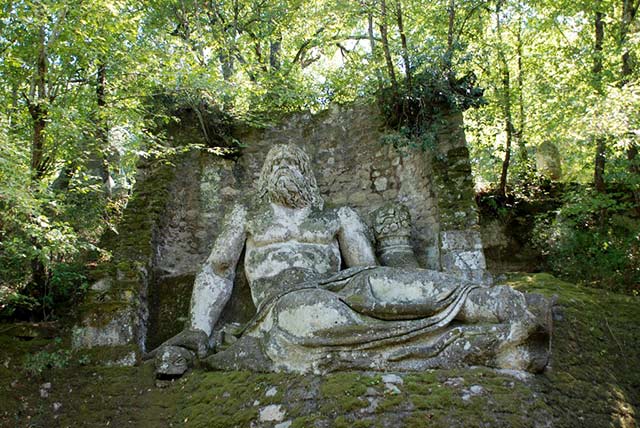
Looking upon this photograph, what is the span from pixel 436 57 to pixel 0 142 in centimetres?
433

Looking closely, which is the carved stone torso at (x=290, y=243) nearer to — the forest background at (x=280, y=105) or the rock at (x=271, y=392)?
the rock at (x=271, y=392)

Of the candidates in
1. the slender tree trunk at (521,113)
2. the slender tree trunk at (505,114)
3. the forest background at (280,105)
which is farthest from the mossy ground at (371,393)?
the slender tree trunk at (521,113)

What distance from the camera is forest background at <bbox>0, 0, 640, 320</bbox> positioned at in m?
5.04

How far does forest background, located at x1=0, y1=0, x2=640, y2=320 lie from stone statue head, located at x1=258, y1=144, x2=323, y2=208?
1349 mm

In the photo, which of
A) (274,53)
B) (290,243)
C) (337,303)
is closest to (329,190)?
(290,243)

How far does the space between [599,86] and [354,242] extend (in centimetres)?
396

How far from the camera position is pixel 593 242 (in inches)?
253

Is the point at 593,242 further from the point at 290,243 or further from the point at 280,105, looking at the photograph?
the point at 280,105

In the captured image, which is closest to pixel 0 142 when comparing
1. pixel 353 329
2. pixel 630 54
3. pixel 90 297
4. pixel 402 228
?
pixel 90 297

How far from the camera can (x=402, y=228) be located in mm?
4793

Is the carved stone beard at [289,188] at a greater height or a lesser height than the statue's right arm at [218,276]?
greater

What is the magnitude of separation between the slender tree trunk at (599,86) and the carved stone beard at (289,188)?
3.82 metres

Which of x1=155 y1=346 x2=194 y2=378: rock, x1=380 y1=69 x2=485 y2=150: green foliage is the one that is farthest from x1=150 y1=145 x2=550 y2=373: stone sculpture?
x1=380 y1=69 x2=485 y2=150: green foliage

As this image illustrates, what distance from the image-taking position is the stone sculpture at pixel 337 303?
124 inches
